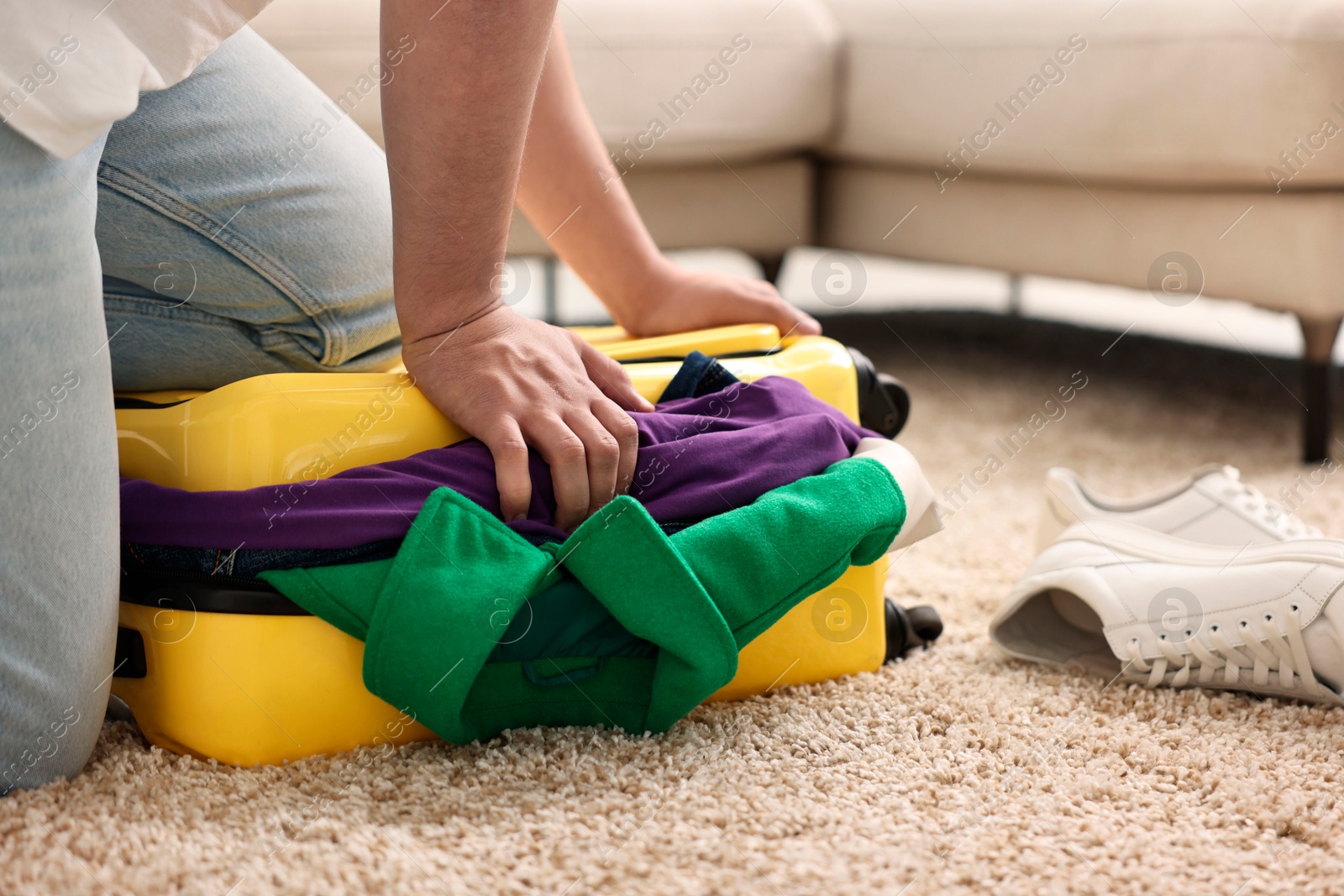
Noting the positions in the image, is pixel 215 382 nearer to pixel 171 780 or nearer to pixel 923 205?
pixel 171 780

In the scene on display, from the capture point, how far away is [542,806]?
20.3 inches

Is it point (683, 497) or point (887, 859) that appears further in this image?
point (683, 497)

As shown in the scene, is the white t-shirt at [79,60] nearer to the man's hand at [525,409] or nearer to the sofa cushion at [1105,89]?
the man's hand at [525,409]

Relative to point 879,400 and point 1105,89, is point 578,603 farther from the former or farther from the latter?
point 1105,89

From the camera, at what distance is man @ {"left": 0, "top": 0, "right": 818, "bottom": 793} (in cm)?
47

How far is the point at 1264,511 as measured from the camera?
76cm

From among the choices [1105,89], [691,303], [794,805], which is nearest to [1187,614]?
[794,805]

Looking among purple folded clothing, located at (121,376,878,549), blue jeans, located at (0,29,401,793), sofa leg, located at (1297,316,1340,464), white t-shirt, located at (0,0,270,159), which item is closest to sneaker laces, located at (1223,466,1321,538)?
purple folded clothing, located at (121,376,878,549)

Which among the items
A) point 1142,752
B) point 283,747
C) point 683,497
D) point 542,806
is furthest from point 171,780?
point 1142,752

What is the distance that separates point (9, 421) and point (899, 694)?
462mm

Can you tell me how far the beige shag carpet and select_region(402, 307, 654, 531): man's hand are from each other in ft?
0.42

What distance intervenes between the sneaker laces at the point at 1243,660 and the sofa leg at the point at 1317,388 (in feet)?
1.98

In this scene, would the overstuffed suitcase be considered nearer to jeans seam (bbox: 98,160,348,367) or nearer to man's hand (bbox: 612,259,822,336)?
jeans seam (bbox: 98,160,348,367)

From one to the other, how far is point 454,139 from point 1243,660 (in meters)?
0.50
